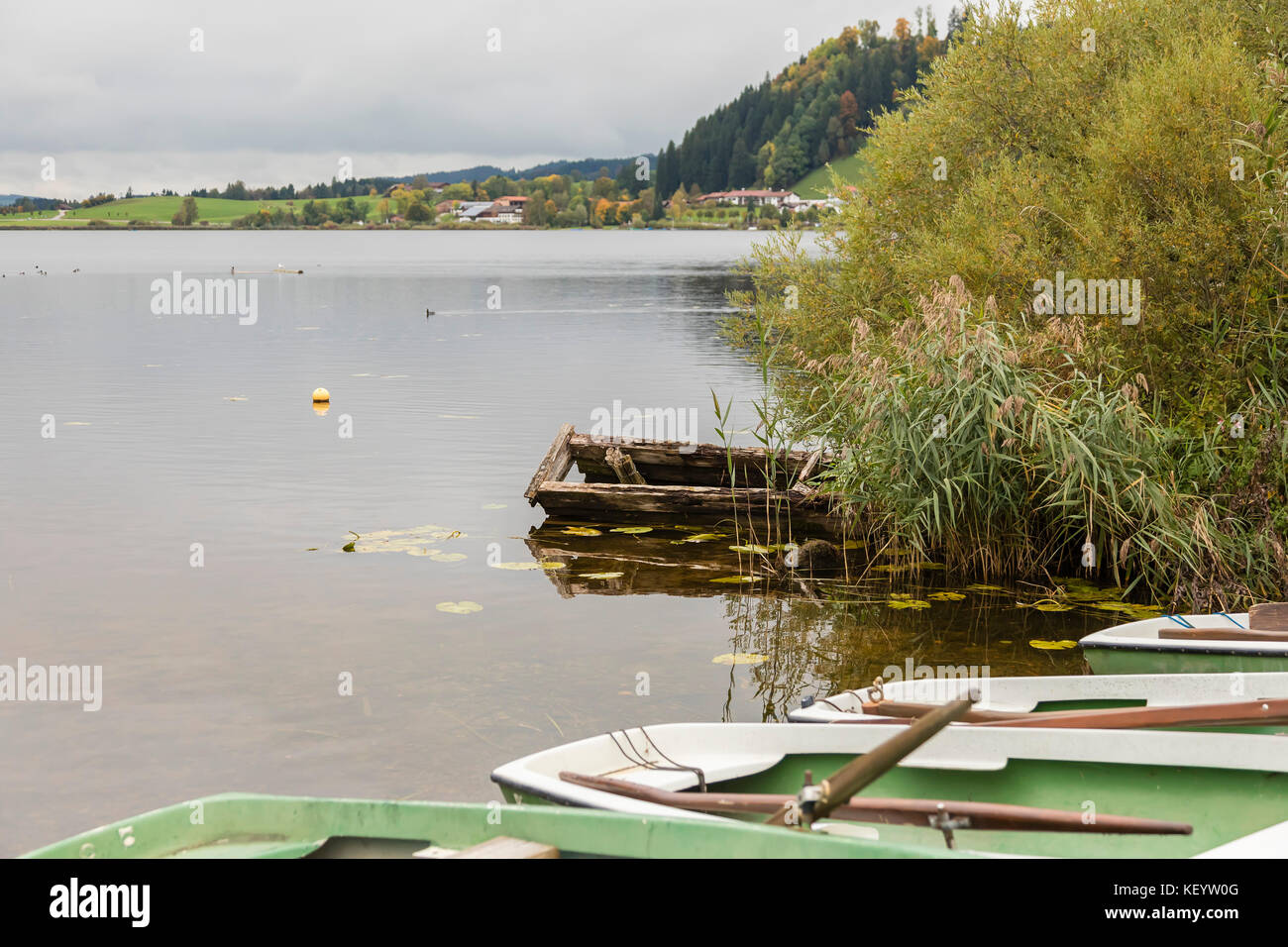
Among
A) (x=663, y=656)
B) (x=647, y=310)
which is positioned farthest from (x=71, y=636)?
(x=647, y=310)

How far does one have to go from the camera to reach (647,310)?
179 feet

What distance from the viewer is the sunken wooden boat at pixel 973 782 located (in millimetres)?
5070

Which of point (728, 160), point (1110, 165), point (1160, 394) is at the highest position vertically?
point (728, 160)

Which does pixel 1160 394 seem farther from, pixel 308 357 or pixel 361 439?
pixel 308 357

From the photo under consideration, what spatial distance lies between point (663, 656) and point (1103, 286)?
5867mm

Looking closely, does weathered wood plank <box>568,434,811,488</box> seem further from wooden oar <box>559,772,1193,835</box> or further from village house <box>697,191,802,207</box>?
village house <box>697,191,802,207</box>

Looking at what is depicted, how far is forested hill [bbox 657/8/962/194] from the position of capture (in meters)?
122

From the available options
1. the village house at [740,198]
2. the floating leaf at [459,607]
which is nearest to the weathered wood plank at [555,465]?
the floating leaf at [459,607]

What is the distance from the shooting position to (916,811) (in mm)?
5152

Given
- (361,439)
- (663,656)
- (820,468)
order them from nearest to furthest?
1. (663,656)
2. (820,468)
3. (361,439)

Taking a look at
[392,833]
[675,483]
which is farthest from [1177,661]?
[675,483]

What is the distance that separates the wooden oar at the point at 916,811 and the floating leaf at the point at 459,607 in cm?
600

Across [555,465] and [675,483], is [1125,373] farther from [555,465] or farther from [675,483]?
[555,465]

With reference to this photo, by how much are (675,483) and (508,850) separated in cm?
1074
